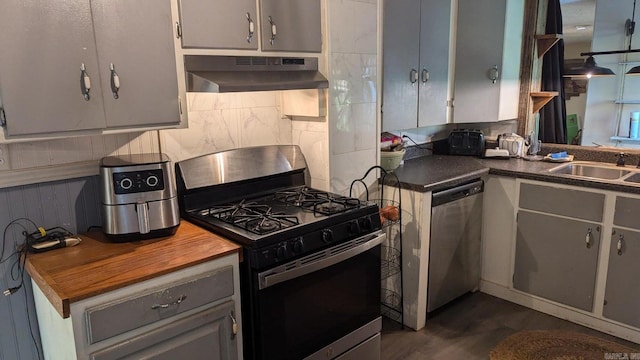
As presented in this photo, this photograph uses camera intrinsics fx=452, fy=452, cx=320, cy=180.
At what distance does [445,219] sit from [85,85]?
211 centimetres

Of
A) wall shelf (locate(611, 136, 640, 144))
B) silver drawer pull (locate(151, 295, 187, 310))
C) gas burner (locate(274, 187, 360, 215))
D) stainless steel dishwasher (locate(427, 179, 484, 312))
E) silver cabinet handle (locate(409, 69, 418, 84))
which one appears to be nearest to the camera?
silver drawer pull (locate(151, 295, 187, 310))

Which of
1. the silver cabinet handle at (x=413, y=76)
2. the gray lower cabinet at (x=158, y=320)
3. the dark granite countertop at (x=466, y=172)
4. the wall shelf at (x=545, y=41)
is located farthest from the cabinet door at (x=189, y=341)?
the wall shelf at (x=545, y=41)

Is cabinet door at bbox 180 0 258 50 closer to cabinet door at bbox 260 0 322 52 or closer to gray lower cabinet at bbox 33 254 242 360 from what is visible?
cabinet door at bbox 260 0 322 52

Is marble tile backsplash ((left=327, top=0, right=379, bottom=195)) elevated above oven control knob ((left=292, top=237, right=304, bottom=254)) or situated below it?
above

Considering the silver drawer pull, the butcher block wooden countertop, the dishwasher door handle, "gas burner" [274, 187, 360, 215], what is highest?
"gas burner" [274, 187, 360, 215]

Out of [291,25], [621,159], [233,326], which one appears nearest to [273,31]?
[291,25]

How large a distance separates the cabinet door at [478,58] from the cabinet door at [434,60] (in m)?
0.12

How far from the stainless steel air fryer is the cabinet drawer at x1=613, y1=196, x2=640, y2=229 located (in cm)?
243

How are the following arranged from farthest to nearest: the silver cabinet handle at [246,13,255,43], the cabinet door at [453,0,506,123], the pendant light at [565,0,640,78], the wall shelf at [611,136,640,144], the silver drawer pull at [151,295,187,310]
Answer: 1. the wall shelf at [611,136,640,144]
2. the cabinet door at [453,0,506,123]
3. the pendant light at [565,0,640,78]
4. the silver cabinet handle at [246,13,255,43]
5. the silver drawer pull at [151,295,187,310]

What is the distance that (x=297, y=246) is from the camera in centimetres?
186

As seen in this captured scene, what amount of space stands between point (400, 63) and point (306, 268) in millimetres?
1553

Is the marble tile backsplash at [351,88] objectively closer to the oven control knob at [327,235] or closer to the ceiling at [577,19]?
the oven control knob at [327,235]

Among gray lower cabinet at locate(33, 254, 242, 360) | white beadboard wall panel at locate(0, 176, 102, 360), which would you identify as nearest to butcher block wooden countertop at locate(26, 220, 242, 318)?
gray lower cabinet at locate(33, 254, 242, 360)

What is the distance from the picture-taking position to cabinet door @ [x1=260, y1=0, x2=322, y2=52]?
2.06 m
